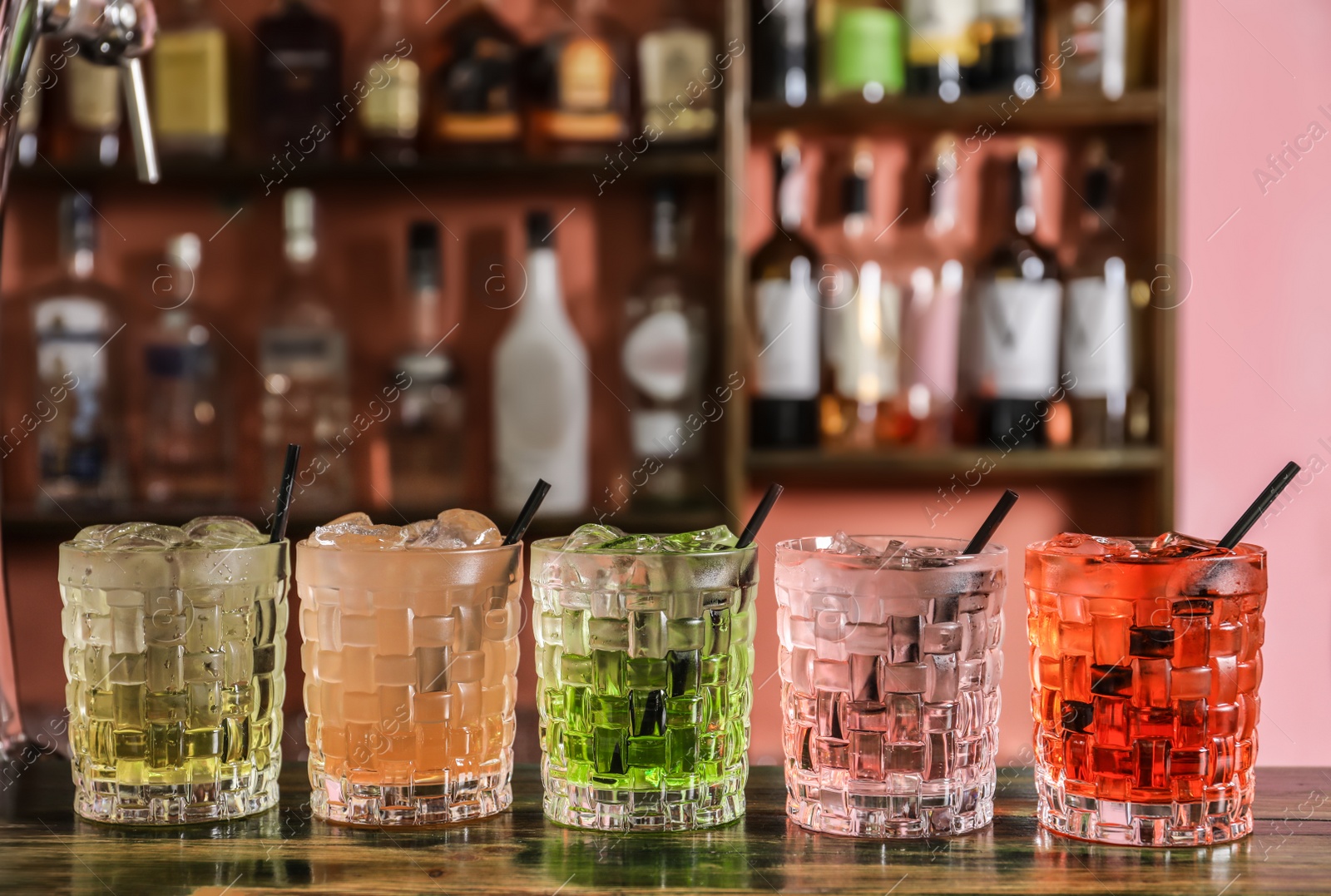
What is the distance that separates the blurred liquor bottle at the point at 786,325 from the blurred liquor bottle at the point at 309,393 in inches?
23.4

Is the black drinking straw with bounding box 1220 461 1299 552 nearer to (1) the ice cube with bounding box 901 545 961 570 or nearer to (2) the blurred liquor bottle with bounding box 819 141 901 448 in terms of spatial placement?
(1) the ice cube with bounding box 901 545 961 570

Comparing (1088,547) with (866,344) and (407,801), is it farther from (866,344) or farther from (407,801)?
(866,344)

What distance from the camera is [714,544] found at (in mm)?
701

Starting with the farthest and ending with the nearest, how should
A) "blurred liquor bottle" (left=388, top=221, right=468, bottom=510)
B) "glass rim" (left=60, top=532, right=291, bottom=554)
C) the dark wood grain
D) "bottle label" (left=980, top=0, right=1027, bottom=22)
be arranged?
"blurred liquor bottle" (left=388, top=221, right=468, bottom=510) < "bottle label" (left=980, top=0, right=1027, bottom=22) < "glass rim" (left=60, top=532, right=291, bottom=554) < the dark wood grain

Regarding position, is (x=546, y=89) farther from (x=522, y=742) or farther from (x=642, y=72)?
(x=522, y=742)

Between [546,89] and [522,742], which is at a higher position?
[546,89]

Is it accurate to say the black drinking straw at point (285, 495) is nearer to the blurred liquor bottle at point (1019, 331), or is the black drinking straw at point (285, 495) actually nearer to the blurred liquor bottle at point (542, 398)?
the blurred liquor bottle at point (542, 398)

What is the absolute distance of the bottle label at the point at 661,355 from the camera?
5.84ft

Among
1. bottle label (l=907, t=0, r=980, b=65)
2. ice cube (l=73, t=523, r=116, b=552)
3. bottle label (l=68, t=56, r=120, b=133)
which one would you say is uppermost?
bottle label (l=907, t=0, r=980, b=65)

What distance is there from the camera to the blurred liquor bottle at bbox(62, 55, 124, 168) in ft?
5.88

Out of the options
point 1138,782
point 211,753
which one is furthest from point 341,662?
point 1138,782

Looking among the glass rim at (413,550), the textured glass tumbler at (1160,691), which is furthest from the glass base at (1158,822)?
the glass rim at (413,550)

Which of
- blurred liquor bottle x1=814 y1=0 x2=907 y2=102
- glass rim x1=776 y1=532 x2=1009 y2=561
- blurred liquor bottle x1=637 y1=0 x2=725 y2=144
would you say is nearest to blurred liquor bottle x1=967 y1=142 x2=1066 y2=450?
blurred liquor bottle x1=814 y1=0 x2=907 y2=102

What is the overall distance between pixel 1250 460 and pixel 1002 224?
50 cm
